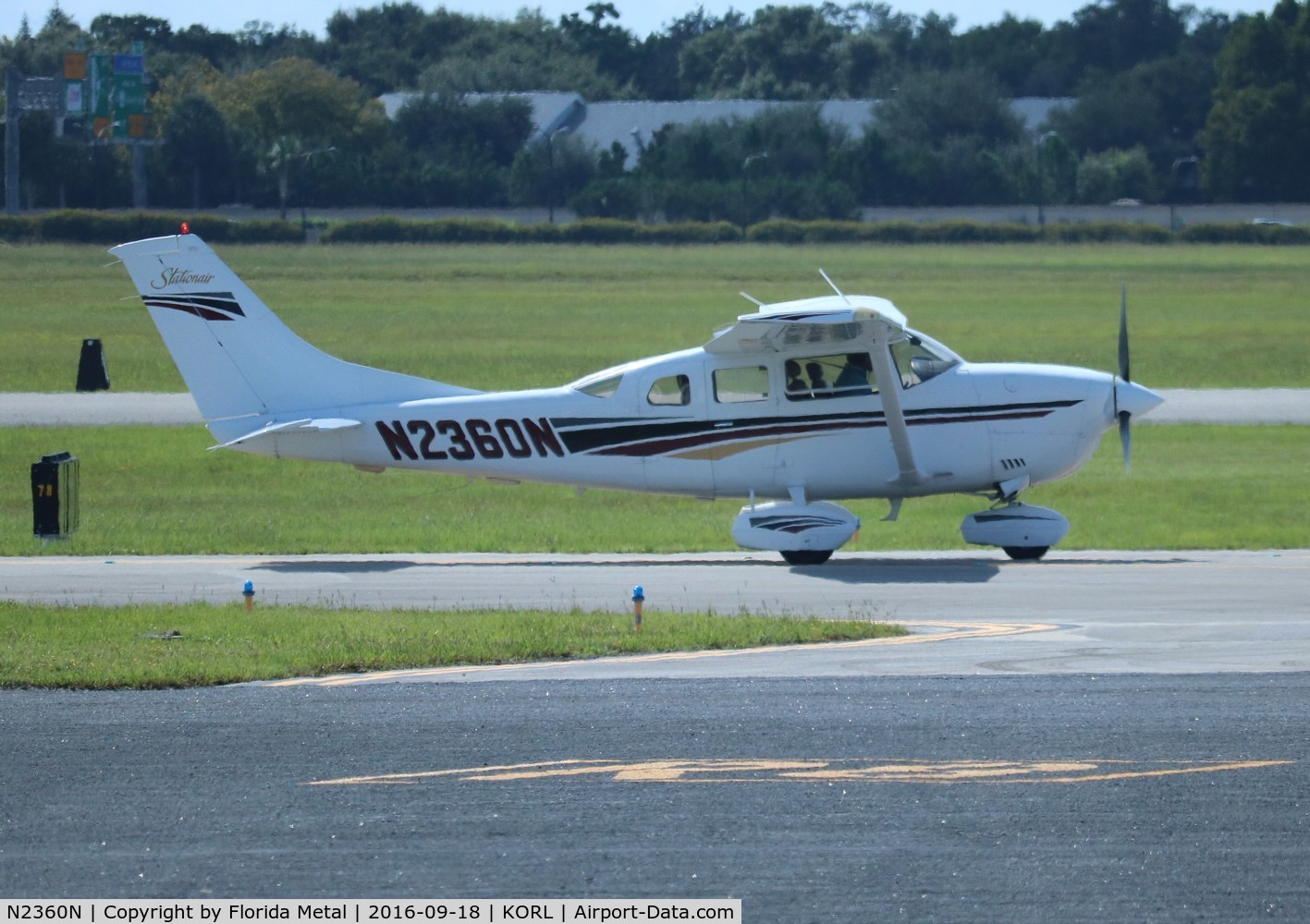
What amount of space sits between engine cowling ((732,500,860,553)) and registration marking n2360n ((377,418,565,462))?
2.07 meters

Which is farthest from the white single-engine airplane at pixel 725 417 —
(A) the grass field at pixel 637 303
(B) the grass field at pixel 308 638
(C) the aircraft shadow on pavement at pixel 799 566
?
(A) the grass field at pixel 637 303

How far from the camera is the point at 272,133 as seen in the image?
8325 cm

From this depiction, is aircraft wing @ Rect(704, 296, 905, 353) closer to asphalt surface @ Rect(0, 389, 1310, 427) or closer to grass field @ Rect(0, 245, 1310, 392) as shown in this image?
asphalt surface @ Rect(0, 389, 1310, 427)

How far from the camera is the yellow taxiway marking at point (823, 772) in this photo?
8.58 metres

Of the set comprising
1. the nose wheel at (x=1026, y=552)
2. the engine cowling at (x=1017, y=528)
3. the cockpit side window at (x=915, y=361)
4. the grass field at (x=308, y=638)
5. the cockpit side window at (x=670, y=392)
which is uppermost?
the cockpit side window at (x=915, y=361)

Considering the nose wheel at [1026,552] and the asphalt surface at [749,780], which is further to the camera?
the nose wheel at [1026,552]

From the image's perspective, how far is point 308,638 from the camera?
12211 mm

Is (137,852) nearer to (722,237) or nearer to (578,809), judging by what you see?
(578,809)

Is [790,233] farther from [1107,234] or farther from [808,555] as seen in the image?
[808,555]

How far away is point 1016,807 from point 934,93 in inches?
4094

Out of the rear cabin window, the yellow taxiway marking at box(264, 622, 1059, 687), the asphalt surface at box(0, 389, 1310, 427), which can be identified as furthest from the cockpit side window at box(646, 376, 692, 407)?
the asphalt surface at box(0, 389, 1310, 427)

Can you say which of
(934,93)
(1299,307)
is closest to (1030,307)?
(1299,307)

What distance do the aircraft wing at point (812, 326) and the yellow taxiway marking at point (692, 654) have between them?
351 cm

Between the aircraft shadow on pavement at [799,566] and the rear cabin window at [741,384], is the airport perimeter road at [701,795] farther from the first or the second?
the rear cabin window at [741,384]
